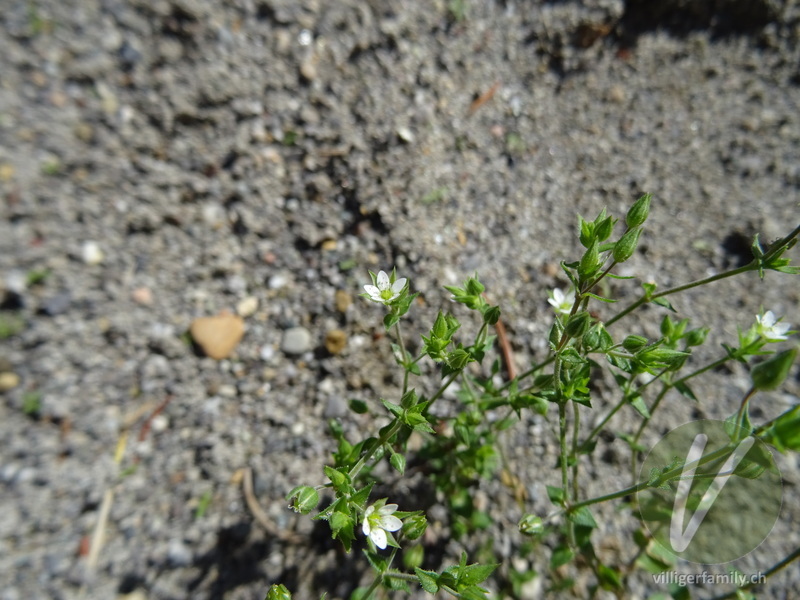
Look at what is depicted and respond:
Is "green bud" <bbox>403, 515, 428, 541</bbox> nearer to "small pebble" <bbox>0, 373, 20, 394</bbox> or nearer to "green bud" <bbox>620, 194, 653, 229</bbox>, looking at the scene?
"green bud" <bbox>620, 194, 653, 229</bbox>

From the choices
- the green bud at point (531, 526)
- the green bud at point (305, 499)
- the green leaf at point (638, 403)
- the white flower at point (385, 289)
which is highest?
the white flower at point (385, 289)

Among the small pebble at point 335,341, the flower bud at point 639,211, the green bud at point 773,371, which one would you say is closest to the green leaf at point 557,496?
the green bud at point 773,371

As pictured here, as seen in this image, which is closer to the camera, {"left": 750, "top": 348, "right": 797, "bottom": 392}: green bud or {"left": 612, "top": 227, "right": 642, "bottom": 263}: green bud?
{"left": 750, "top": 348, "right": 797, "bottom": 392}: green bud

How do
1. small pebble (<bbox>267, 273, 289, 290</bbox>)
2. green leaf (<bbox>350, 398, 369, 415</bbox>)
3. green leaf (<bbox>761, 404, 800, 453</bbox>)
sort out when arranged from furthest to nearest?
small pebble (<bbox>267, 273, 289, 290</bbox>)
green leaf (<bbox>350, 398, 369, 415</bbox>)
green leaf (<bbox>761, 404, 800, 453</bbox>)

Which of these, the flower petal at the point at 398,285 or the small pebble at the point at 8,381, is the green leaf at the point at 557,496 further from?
the small pebble at the point at 8,381


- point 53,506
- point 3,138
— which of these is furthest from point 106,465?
point 3,138

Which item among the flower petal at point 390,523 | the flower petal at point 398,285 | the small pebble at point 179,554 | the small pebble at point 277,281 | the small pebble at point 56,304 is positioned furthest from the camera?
the small pebble at point 277,281

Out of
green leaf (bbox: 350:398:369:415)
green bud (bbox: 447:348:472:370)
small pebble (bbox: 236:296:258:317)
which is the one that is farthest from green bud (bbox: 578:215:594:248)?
small pebble (bbox: 236:296:258:317)
